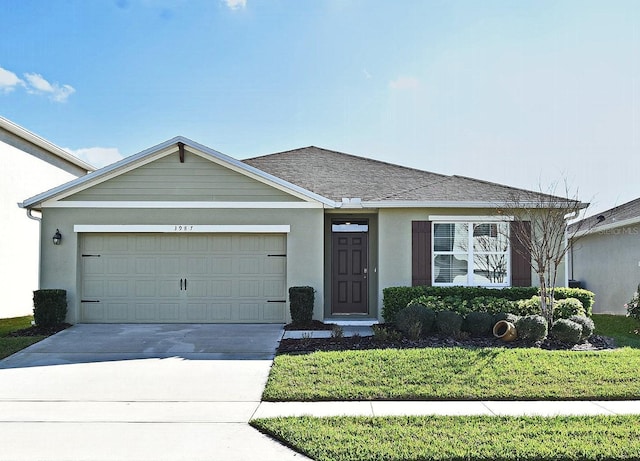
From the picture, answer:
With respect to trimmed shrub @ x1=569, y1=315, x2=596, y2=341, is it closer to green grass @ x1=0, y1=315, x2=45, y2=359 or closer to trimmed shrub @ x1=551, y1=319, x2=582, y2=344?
trimmed shrub @ x1=551, y1=319, x2=582, y2=344

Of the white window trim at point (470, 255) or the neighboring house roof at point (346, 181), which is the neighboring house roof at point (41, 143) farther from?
the white window trim at point (470, 255)

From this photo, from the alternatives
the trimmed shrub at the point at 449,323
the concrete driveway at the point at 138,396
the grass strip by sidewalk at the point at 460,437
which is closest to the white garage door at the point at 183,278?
the concrete driveway at the point at 138,396

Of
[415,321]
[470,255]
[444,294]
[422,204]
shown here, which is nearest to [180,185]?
[422,204]

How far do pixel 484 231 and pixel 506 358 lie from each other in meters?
4.78

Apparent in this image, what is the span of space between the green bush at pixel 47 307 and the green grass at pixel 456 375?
589cm

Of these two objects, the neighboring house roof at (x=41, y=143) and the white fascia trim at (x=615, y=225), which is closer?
the white fascia trim at (x=615, y=225)

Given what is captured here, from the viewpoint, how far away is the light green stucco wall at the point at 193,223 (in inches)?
467

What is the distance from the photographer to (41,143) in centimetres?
1673

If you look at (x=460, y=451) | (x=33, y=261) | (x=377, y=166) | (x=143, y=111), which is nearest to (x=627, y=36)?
(x=377, y=166)

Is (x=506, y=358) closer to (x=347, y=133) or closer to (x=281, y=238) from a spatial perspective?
(x=281, y=238)

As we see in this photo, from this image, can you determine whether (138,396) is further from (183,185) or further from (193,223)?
(183,185)

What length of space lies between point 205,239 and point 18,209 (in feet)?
26.0

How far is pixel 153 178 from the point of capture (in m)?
12.0

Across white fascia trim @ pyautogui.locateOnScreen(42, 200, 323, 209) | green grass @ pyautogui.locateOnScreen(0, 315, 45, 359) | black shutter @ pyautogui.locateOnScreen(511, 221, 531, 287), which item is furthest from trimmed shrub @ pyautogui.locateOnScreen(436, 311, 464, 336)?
green grass @ pyautogui.locateOnScreen(0, 315, 45, 359)
